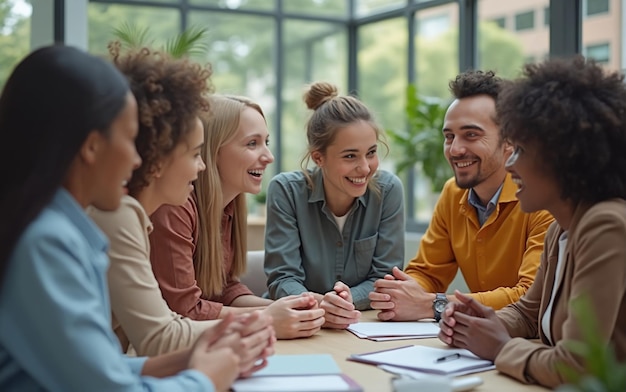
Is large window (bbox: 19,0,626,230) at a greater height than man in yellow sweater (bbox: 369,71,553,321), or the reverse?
large window (bbox: 19,0,626,230)

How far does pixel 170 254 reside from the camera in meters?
2.22

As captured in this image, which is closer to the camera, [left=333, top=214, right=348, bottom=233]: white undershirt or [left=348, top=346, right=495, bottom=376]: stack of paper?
[left=348, top=346, right=495, bottom=376]: stack of paper

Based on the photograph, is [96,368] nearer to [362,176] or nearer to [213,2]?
[362,176]

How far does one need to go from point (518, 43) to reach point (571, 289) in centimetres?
485

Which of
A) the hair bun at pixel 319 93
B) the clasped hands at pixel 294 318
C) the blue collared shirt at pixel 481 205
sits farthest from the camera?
the hair bun at pixel 319 93

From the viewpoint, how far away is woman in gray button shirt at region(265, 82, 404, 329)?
2.88 m

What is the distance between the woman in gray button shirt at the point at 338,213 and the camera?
2879 millimetres

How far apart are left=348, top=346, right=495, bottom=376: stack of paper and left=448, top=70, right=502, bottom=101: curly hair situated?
1.25 metres

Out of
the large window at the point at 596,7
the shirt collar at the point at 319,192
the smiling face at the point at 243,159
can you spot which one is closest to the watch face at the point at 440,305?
the shirt collar at the point at 319,192

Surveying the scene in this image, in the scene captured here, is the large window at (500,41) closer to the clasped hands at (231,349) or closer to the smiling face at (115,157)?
the clasped hands at (231,349)

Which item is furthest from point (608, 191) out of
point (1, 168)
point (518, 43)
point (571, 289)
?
point (518, 43)

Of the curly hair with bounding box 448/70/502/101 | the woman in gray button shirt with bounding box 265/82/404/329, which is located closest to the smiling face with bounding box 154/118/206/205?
the woman in gray button shirt with bounding box 265/82/404/329

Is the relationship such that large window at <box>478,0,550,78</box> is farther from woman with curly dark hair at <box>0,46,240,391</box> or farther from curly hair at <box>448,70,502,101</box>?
woman with curly dark hair at <box>0,46,240,391</box>

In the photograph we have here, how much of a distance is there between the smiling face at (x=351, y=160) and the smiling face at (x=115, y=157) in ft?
5.02
